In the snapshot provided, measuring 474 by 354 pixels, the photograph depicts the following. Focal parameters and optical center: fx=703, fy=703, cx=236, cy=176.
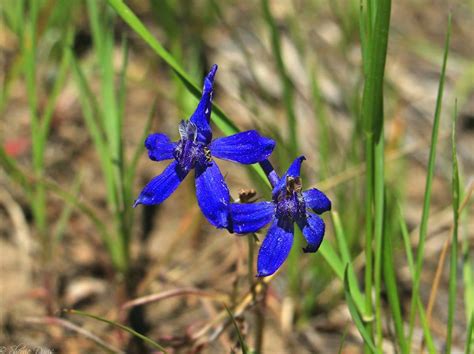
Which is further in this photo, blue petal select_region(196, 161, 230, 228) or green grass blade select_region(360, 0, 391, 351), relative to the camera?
green grass blade select_region(360, 0, 391, 351)

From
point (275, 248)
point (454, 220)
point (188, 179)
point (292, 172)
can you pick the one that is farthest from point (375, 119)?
point (188, 179)

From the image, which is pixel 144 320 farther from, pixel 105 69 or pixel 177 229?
pixel 105 69

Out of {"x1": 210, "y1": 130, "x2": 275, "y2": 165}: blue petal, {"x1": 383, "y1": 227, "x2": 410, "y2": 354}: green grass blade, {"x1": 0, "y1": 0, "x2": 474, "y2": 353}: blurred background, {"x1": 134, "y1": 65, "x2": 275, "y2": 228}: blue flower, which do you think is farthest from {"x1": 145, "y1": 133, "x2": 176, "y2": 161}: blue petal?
{"x1": 383, "y1": 227, "x2": 410, "y2": 354}: green grass blade

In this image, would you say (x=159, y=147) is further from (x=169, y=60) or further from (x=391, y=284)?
(x=391, y=284)

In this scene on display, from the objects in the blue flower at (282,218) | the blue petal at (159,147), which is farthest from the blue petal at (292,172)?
the blue petal at (159,147)

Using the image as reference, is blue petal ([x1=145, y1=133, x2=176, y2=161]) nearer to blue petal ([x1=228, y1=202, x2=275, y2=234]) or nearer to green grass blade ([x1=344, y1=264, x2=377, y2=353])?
blue petal ([x1=228, y1=202, x2=275, y2=234])

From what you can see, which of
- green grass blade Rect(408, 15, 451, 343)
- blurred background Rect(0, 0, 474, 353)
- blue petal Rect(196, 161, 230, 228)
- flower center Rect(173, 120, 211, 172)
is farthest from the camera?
blurred background Rect(0, 0, 474, 353)
